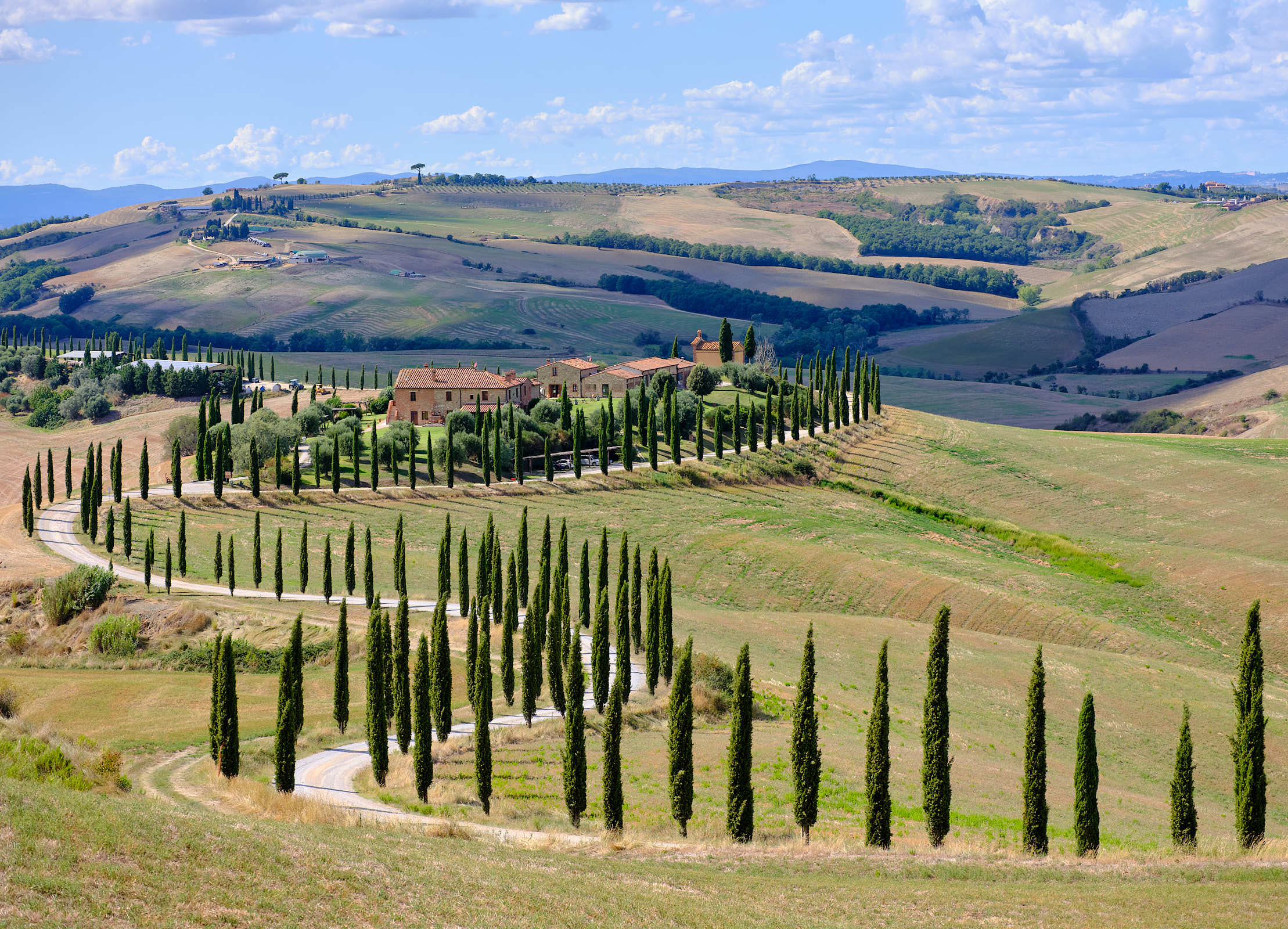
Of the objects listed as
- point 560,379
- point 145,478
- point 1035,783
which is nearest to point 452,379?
point 560,379

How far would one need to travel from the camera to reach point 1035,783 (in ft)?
110

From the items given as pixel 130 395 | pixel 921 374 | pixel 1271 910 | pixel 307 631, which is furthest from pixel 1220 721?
pixel 921 374

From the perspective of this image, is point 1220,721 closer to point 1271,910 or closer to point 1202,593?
point 1202,593

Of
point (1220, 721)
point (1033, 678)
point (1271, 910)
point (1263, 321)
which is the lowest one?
point (1220, 721)

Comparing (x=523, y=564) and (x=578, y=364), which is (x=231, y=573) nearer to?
(x=523, y=564)

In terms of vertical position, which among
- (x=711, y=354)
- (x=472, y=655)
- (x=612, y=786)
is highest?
(x=711, y=354)

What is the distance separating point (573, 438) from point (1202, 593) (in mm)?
48508

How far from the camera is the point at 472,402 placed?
10800 centimetres

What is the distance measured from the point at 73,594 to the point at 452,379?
5197 centimetres

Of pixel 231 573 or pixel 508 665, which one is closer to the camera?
pixel 508 665

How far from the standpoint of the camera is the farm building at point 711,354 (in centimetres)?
13088

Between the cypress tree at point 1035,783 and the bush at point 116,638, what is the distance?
Answer: 134 ft

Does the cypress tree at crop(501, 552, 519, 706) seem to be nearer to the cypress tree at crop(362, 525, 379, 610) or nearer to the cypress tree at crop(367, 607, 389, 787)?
the cypress tree at crop(367, 607, 389, 787)

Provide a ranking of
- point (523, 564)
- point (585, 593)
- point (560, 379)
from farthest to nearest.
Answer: point (560, 379)
point (523, 564)
point (585, 593)
